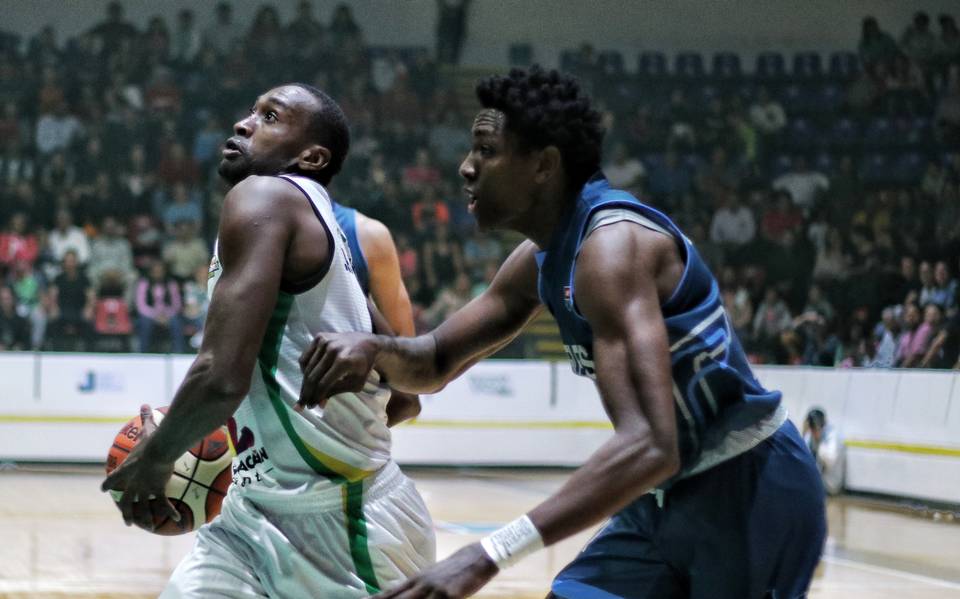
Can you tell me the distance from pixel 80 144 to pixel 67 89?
95 cm

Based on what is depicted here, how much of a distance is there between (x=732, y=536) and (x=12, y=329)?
11570 millimetres

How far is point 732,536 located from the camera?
2613 mm

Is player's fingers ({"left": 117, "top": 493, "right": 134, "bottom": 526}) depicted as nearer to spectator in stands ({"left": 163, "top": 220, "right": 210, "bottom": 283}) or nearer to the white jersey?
the white jersey

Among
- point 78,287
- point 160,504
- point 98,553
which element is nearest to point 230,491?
point 160,504

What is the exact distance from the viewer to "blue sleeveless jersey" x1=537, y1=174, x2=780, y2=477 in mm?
2520

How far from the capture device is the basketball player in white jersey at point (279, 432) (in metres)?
2.72

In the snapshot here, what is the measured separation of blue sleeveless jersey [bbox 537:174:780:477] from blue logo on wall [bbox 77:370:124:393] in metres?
10.8

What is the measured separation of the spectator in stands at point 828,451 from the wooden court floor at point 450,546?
0.26 m

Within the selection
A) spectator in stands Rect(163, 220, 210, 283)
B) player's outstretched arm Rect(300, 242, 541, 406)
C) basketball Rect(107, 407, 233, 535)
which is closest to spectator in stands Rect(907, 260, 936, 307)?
spectator in stands Rect(163, 220, 210, 283)

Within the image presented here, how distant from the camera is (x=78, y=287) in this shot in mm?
13609

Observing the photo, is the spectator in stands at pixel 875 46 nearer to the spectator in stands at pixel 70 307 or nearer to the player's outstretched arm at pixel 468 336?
the spectator in stands at pixel 70 307

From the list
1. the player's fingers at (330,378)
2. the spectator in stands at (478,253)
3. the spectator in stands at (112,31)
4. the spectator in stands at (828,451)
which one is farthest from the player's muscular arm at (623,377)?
the spectator in stands at (112,31)

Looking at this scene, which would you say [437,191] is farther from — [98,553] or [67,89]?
[98,553]

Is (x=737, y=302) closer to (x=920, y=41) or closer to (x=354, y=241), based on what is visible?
(x=920, y=41)
